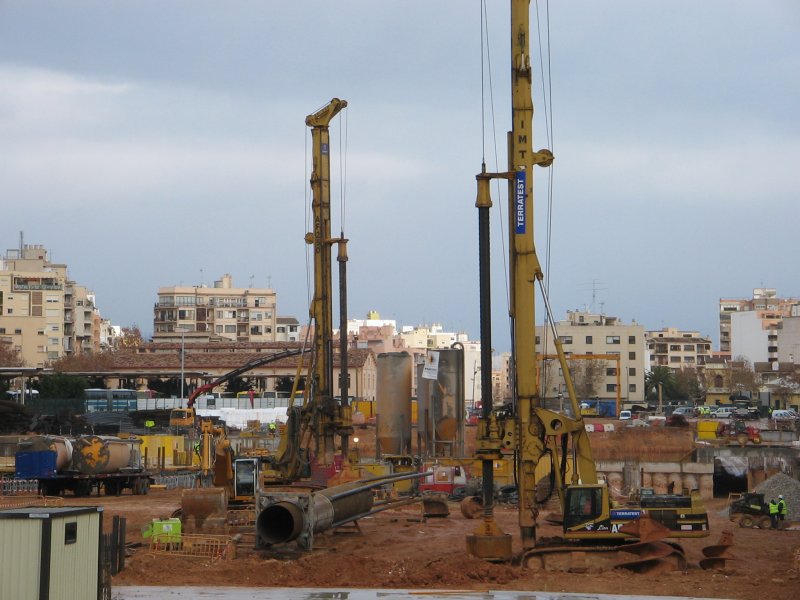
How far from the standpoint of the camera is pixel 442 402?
37625 mm

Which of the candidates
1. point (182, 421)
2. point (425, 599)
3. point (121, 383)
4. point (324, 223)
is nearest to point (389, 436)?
point (324, 223)

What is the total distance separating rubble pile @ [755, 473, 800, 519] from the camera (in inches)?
1626

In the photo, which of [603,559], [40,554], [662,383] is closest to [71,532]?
[40,554]

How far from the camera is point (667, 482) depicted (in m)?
52.5

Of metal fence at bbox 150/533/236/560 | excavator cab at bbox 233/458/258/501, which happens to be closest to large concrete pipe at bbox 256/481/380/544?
metal fence at bbox 150/533/236/560

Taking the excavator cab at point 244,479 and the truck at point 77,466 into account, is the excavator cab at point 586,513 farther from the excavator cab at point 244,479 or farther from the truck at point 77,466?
the truck at point 77,466

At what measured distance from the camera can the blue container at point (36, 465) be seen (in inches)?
1874

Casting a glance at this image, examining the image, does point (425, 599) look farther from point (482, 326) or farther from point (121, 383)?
point (121, 383)

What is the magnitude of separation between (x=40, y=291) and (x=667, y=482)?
10070cm

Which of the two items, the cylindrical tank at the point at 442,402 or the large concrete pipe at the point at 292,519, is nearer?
the large concrete pipe at the point at 292,519

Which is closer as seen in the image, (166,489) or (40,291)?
(166,489)

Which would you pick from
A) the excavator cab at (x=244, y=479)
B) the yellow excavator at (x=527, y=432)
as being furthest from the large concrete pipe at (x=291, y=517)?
the excavator cab at (x=244, y=479)

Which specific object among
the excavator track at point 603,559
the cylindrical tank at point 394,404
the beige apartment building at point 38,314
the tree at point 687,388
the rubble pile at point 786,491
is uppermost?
the beige apartment building at point 38,314

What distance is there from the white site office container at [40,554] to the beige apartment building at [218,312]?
145m
